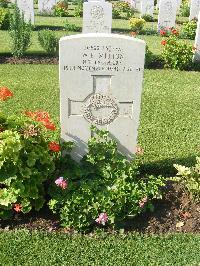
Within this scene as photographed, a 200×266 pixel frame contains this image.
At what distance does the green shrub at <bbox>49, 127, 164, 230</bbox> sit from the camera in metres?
4.27

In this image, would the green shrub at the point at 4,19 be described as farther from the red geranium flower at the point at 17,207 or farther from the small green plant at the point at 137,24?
the red geranium flower at the point at 17,207

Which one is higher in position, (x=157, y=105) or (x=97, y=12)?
(x=97, y=12)

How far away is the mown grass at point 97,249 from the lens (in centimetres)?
399

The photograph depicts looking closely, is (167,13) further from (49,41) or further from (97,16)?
(49,41)

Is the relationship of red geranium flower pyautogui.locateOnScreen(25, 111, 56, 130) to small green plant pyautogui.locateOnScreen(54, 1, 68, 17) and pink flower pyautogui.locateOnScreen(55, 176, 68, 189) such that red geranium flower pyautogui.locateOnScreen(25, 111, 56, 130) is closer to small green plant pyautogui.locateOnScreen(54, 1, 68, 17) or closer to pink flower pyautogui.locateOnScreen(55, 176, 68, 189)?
pink flower pyautogui.locateOnScreen(55, 176, 68, 189)

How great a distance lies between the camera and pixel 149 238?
4.31 meters

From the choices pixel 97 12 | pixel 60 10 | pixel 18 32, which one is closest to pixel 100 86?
pixel 18 32

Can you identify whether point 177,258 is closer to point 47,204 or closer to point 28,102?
point 47,204

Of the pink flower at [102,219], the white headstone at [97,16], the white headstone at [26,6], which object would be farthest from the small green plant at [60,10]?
the pink flower at [102,219]

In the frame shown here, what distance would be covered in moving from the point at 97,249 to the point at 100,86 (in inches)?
71.1

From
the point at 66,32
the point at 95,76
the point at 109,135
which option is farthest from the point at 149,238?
the point at 66,32

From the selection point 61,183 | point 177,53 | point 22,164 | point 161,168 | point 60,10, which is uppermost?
point 60,10

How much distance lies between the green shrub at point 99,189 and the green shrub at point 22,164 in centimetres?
23

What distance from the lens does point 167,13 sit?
53.1 ft
